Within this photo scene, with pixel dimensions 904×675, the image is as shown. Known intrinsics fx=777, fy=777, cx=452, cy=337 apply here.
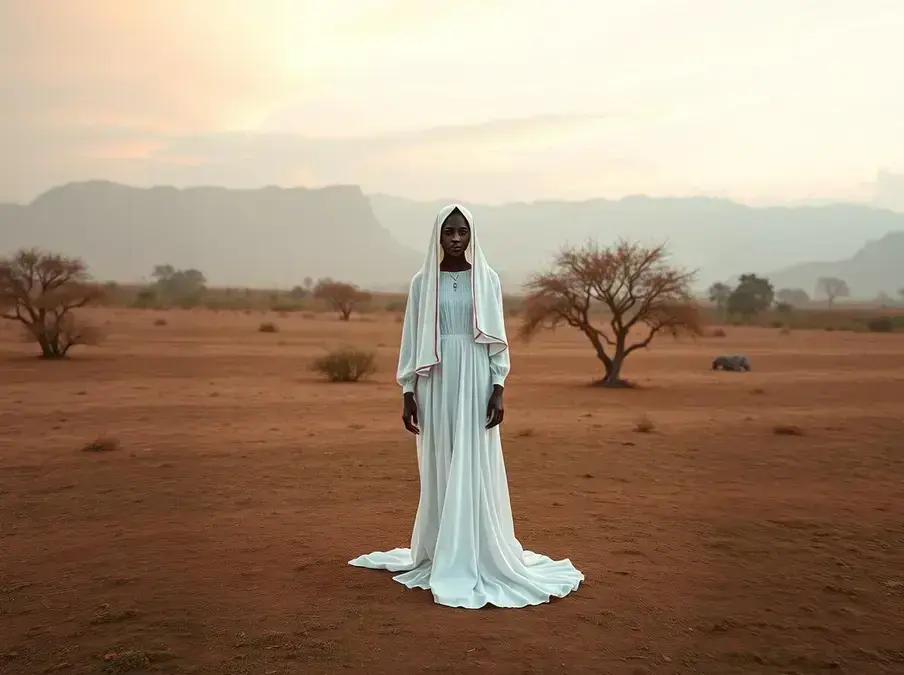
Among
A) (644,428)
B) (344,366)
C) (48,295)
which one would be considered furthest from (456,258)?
(48,295)

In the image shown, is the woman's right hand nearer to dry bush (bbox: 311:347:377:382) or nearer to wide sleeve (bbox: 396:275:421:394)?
wide sleeve (bbox: 396:275:421:394)

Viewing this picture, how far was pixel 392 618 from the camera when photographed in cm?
460

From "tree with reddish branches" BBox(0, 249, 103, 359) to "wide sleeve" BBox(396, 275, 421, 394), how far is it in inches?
825

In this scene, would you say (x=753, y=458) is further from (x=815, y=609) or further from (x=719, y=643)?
(x=719, y=643)

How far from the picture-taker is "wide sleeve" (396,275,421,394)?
206 inches

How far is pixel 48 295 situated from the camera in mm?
24156

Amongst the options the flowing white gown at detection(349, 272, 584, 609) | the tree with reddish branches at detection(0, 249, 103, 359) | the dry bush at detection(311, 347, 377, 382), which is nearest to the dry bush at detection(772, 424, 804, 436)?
the flowing white gown at detection(349, 272, 584, 609)

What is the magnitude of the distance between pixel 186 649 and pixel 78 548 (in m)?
2.41

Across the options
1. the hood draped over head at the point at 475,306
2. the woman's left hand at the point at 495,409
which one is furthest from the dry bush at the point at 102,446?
the woman's left hand at the point at 495,409

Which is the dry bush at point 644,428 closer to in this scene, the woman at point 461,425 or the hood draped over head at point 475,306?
the woman at point 461,425

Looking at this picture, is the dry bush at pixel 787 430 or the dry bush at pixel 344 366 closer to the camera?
the dry bush at pixel 787 430

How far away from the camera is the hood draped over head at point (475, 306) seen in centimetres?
504

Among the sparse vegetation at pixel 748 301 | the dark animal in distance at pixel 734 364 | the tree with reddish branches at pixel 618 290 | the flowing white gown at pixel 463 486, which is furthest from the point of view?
the sparse vegetation at pixel 748 301

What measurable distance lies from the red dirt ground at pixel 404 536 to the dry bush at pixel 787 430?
1.10 ft
